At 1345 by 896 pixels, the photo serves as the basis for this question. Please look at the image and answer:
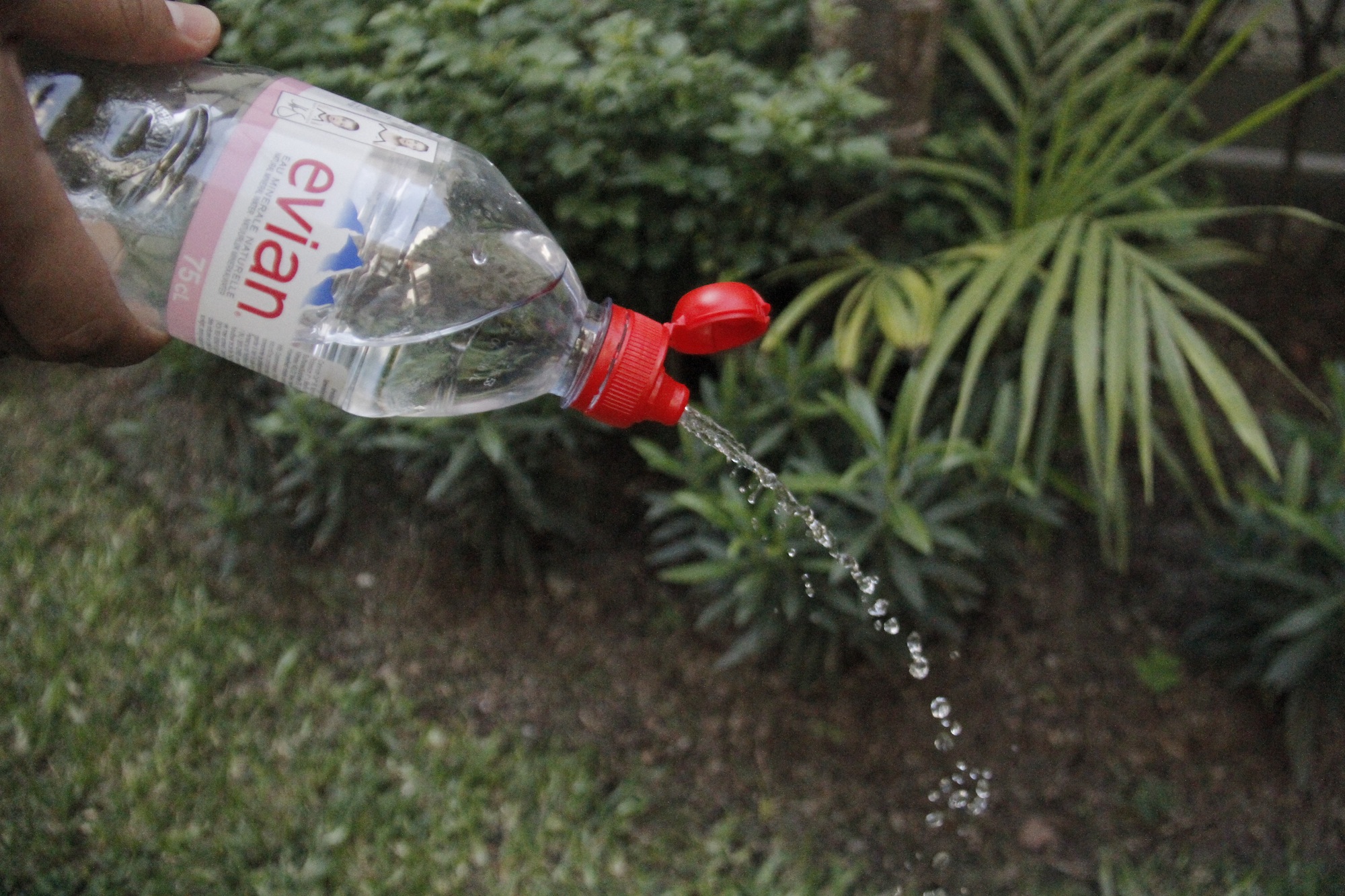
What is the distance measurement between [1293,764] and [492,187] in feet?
6.88

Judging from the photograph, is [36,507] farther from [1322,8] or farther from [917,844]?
[1322,8]

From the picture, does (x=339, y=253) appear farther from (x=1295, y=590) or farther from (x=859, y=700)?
(x=1295, y=590)

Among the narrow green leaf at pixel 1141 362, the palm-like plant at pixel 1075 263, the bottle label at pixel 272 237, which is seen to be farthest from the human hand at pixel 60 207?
the narrow green leaf at pixel 1141 362

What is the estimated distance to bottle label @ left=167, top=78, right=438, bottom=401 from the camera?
41.6 inches

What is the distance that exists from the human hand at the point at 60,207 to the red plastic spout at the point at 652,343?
59cm

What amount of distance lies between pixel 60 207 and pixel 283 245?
261 mm

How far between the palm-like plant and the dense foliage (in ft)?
0.87

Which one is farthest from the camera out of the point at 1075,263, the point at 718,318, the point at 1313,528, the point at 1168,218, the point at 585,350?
the point at 1075,263

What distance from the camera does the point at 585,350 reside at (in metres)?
1.33

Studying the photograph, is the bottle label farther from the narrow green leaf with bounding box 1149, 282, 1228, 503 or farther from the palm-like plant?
the narrow green leaf with bounding box 1149, 282, 1228, 503

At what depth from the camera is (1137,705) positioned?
228cm

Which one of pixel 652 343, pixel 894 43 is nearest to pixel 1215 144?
pixel 894 43

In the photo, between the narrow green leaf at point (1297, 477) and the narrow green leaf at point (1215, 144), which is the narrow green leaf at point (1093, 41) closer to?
the narrow green leaf at point (1215, 144)

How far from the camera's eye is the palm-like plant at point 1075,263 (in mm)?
1991
